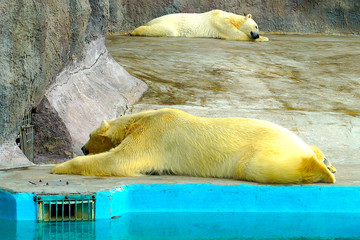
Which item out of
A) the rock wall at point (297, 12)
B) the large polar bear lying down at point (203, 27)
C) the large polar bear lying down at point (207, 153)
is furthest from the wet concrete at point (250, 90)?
the rock wall at point (297, 12)

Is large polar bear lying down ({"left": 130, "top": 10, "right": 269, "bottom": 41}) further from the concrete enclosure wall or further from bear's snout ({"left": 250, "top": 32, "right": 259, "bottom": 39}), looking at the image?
the concrete enclosure wall

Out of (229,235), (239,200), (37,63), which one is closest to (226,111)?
(37,63)

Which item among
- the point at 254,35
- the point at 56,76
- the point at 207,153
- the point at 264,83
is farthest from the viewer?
the point at 254,35

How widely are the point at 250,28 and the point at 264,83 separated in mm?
4852

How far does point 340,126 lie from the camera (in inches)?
246

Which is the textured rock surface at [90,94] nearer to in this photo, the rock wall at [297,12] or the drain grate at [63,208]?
the drain grate at [63,208]

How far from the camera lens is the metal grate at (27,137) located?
4.98 meters

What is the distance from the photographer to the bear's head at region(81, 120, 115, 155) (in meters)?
4.49

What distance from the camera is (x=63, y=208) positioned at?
3582 mm

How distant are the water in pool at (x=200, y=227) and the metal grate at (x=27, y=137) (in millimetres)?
1475

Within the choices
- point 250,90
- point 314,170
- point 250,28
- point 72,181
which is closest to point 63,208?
point 72,181

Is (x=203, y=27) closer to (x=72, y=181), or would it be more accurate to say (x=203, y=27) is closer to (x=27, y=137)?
(x=27, y=137)

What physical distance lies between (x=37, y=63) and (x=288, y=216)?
8.12ft

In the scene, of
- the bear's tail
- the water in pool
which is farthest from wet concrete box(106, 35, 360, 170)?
the water in pool
